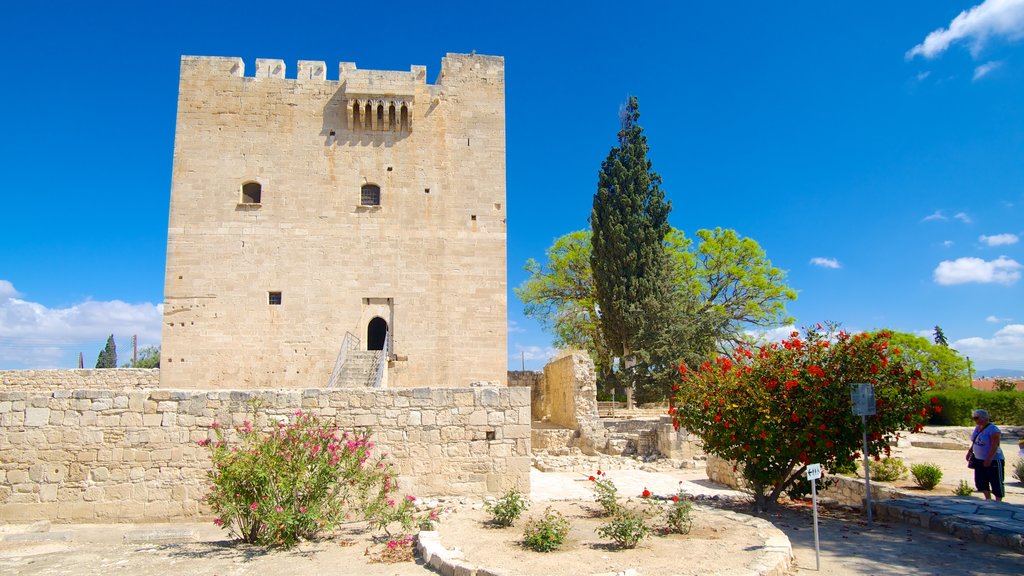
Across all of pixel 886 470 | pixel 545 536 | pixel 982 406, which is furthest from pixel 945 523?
pixel 982 406

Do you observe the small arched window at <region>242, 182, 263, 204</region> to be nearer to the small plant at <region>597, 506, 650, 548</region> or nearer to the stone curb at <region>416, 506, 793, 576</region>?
the stone curb at <region>416, 506, 793, 576</region>

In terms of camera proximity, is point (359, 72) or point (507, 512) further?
point (359, 72)

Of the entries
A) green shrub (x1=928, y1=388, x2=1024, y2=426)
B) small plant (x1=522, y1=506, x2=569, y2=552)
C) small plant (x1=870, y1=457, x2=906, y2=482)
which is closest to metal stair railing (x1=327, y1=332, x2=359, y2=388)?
small plant (x1=522, y1=506, x2=569, y2=552)

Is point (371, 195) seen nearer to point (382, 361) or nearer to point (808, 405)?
point (382, 361)

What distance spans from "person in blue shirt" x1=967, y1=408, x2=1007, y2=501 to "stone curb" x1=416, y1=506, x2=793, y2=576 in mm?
3758

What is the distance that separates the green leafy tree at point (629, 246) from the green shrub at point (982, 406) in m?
10.8

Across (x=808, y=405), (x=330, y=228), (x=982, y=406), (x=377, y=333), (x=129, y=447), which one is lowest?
(x=982, y=406)

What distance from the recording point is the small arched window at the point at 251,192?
61.9 ft

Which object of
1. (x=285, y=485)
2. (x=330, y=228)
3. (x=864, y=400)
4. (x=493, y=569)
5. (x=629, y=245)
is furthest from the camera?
(x=629, y=245)

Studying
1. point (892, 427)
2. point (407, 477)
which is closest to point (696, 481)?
point (892, 427)

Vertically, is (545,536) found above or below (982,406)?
below

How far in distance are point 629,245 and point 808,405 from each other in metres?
17.8

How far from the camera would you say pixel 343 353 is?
1778cm

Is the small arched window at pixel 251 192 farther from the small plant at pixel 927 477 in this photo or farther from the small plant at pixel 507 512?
the small plant at pixel 927 477
